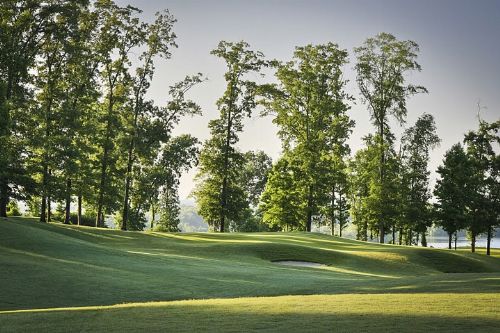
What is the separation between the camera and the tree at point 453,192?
64.2 meters

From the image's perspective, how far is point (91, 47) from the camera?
5050 centimetres

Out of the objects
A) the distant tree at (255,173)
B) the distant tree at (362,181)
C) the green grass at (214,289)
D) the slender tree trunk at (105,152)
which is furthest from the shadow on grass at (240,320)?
the distant tree at (255,173)

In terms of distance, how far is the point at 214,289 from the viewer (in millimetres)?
21234

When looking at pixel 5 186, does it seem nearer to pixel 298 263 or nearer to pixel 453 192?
pixel 298 263

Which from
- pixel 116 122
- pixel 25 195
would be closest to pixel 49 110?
pixel 116 122

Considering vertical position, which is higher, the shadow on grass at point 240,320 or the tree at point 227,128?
the tree at point 227,128

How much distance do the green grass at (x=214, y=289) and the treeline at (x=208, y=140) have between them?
984 cm

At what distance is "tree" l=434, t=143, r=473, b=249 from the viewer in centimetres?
6425

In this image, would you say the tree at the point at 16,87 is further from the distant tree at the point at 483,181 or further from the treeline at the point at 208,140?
the distant tree at the point at 483,181

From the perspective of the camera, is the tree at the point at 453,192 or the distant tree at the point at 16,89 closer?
the distant tree at the point at 16,89

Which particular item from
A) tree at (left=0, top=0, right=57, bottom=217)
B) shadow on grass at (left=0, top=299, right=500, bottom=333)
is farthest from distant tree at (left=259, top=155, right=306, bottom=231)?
shadow on grass at (left=0, top=299, right=500, bottom=333)

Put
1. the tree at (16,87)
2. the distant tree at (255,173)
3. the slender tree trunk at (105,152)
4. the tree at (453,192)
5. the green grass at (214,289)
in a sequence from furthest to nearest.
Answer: the distant tree at (255,173), the tree at (453,192), the slender tree trunk at (105,152), the tree at (16,87), the green grass at (214,289)

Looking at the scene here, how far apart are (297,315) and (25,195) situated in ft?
101

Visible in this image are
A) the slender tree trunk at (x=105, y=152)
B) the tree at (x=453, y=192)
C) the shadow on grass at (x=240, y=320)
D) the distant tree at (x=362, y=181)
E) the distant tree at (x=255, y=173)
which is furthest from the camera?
the distant tree at (x=255, y=173)
